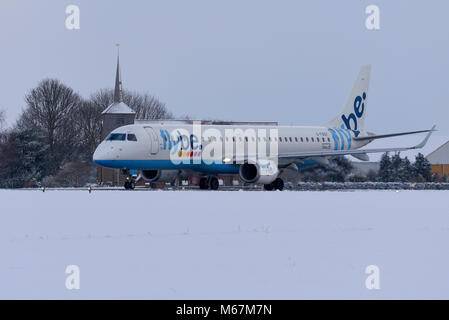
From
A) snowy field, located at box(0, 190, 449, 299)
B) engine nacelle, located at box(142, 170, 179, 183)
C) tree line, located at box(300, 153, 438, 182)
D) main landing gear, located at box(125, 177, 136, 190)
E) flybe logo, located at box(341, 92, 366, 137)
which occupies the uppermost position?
flybe logo, located at box(341, 92, 366, 137)

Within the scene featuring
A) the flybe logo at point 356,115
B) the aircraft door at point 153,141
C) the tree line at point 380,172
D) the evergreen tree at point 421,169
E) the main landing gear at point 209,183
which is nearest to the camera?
the aircraft door at point 153,141

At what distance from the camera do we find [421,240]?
16000 millimetres

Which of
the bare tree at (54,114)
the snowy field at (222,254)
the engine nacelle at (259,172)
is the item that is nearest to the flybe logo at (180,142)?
the engine nacelle at (259,172)

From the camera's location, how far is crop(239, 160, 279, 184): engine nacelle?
41438mm

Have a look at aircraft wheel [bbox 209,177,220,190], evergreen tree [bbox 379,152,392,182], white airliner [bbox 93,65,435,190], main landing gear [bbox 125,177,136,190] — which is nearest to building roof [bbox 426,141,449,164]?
evergreen tree [bbox 379,152,392,182]

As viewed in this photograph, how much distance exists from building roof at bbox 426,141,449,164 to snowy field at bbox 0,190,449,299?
74.0 metres

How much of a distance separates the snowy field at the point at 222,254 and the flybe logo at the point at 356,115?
28.7 meters

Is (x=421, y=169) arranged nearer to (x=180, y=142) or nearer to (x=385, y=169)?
(x=385, y=169)

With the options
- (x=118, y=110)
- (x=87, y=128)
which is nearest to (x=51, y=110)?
(x=87, y=128)

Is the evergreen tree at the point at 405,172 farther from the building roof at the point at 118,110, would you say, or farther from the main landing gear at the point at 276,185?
the building roof at the point at 118,110

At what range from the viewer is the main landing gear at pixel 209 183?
44469 mm

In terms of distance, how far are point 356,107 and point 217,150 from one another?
12645 mm

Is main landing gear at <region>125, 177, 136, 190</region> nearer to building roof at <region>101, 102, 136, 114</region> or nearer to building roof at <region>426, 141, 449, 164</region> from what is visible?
building roof at <region>101, 102, 136, 114</region>
